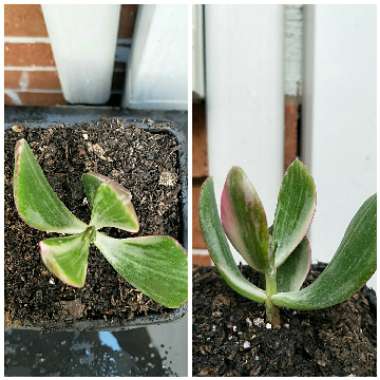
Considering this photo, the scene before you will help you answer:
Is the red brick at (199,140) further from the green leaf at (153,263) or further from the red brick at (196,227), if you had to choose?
the green leaf at (153,263)

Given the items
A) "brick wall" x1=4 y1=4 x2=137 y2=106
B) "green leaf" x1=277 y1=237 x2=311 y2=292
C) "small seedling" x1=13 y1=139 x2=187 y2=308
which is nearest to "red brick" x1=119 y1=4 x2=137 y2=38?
"brick wall" x1=4 y1=4 x2=137 y2=106

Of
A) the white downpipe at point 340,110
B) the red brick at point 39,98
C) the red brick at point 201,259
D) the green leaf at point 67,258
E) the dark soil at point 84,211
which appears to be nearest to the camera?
the green leaf at point 67,258

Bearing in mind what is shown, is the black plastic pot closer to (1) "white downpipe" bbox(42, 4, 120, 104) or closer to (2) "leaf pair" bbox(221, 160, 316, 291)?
(1) "white downpipe" bbox(42, 4, 120, 104)

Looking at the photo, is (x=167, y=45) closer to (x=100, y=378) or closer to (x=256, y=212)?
(x=256, y=212)

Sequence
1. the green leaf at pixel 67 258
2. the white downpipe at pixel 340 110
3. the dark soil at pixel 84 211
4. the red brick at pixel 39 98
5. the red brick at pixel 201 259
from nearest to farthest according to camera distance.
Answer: the green leaf at pixel 67 258
the dark soil at pixel 84 211
the white downpipe at pixel 340 110
the red brick at pixel 201 259
the red brick at pixel 39 98

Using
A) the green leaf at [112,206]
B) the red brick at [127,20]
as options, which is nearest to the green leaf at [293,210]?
the green leaf at [112,206]

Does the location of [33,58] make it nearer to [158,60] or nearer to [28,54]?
[28,54]

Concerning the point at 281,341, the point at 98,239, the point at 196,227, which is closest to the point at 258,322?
the point at 281,341
